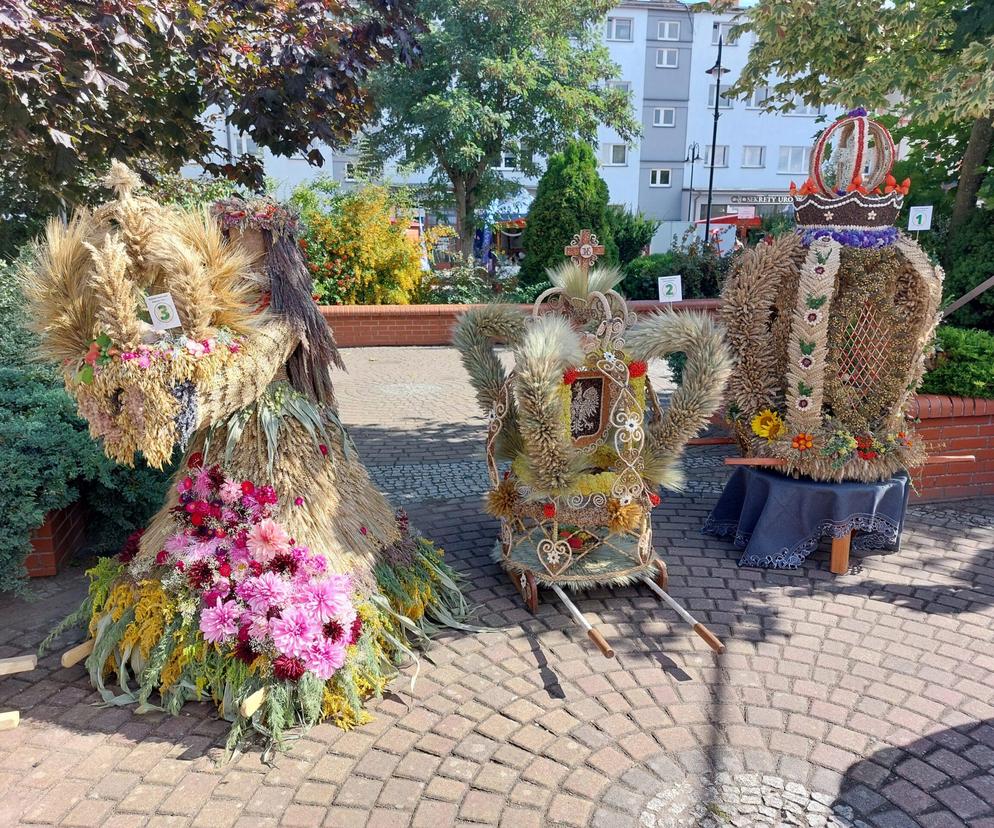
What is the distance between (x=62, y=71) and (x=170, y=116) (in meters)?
1.03

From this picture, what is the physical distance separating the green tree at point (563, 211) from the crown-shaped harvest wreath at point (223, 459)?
454 inches

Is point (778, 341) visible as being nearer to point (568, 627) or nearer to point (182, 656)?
point (568, 627)

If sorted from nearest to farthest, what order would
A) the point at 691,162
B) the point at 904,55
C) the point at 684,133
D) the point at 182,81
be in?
the point at 182,81 → the point at 904,55 → the point at 691,162 → the point at 684,133

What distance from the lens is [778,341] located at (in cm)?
464

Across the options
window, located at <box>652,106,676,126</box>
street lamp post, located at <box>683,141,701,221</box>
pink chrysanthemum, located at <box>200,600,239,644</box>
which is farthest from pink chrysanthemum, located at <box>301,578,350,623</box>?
window, located at <box>652,106,676,126</box>

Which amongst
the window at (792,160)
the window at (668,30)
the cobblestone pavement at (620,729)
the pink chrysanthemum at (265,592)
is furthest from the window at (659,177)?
the pink chrysanthemum at (265,592)

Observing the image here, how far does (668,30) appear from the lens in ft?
96.2

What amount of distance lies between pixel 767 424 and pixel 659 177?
29412 millimetres

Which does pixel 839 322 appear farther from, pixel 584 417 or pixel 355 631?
pixel 355 631

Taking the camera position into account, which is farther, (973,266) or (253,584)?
(973,266)

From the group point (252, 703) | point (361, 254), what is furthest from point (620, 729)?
point (361, 254)

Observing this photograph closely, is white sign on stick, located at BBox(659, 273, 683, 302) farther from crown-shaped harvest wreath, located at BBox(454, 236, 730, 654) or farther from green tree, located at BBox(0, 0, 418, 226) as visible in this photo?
green tree, located at BBox(0, 0, 418, 226)

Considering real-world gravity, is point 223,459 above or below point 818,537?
above

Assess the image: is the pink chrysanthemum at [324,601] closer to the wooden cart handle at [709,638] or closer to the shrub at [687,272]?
the wooden cart handle at [709,638]
